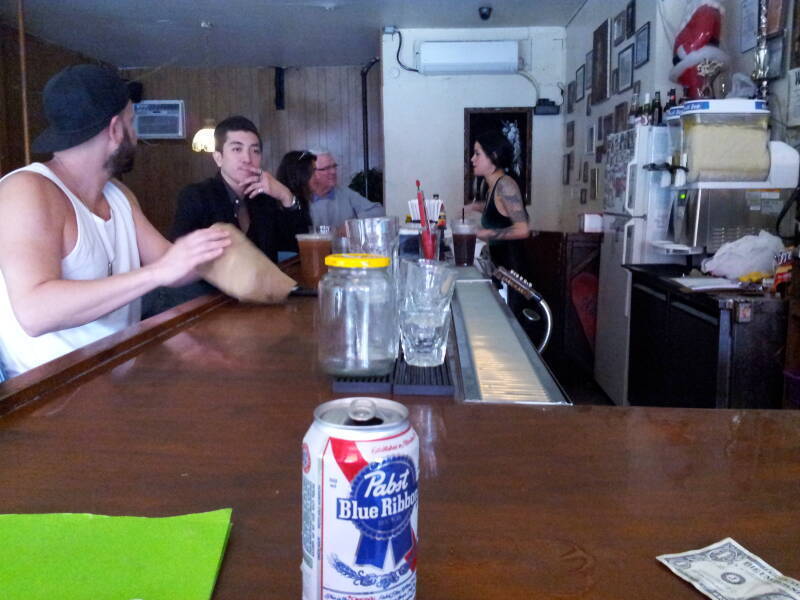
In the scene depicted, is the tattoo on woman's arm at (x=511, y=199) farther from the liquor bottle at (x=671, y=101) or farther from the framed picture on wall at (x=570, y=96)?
the framed picture on wall at (x=570, y=96)

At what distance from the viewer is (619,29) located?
14.6 ft

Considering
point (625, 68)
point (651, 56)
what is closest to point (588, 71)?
point (625, 68)

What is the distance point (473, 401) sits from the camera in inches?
39.5

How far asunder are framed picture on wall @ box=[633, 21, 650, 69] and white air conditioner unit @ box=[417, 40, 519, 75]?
190 centimetres

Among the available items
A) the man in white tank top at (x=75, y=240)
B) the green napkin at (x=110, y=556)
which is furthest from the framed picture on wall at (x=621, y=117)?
the green napkin at (x=110, y=556)

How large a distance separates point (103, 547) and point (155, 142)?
791 centimetres

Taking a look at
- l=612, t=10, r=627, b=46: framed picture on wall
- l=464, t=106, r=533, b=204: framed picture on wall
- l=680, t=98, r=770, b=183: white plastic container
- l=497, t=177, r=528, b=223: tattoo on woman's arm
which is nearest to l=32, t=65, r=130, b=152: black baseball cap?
l=680, t=98, r=770, b=183: white plastic container

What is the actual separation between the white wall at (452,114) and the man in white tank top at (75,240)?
4428 mm

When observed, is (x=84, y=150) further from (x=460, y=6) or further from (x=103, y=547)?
(x=460, y=6)

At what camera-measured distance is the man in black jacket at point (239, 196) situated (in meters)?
2.42

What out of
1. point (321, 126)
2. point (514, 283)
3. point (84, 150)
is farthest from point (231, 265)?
point (321, 126)

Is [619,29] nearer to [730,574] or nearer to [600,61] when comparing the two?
[600,61]

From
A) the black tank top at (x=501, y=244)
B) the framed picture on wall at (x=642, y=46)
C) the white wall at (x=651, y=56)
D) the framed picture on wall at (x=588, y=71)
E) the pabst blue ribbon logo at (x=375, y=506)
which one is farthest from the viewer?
the framed picture on wall at (x=588, y=71)

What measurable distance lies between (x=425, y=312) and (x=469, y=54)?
512cm
